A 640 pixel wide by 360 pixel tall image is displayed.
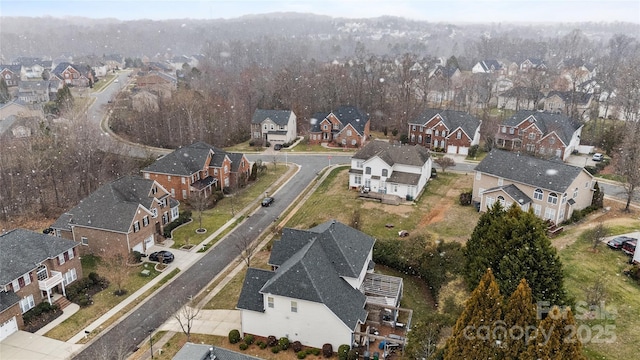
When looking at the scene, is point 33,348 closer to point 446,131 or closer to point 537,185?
point 537,185

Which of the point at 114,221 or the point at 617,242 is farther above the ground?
the point at 114,221

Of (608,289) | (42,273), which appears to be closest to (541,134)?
(608,289)

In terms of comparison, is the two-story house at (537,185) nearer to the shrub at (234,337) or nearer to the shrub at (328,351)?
the shrub at (328,351)

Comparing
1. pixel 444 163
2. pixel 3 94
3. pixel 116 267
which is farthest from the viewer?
pixel 3 94

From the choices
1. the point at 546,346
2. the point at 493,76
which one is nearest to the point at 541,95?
the point at 493,76

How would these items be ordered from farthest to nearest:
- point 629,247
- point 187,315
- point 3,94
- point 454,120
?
point 3,94 < point 454,120 < point 629,247 < point 187,315

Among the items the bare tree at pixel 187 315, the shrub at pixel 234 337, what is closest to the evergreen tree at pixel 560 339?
the shrub at pixel 234 337

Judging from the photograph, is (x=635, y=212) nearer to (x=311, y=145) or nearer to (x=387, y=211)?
(x=387, y=211)
